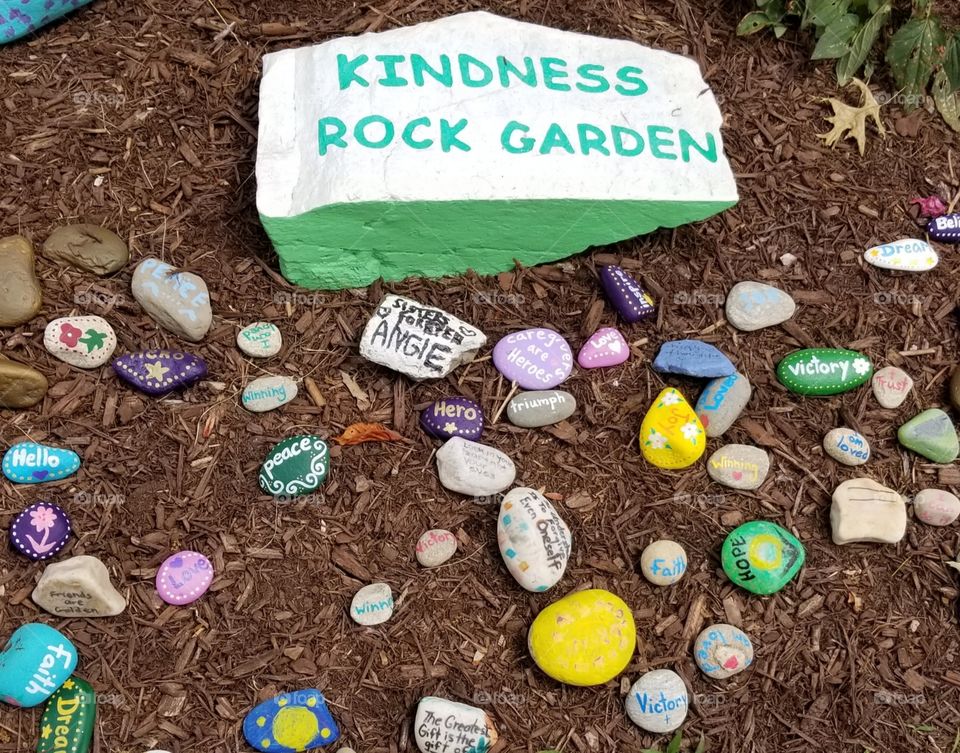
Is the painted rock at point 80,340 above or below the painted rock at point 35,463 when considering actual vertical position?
above

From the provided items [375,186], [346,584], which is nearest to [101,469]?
[346,584]

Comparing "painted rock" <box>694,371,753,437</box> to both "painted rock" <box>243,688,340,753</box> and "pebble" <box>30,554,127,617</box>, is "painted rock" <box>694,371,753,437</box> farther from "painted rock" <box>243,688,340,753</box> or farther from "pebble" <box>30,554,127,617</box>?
"pebble" <box>30,554,127,617</box>

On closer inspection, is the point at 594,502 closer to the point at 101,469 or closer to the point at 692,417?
the point at 692,417

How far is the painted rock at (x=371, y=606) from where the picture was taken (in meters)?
2.35

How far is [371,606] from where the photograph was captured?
2.35 meters

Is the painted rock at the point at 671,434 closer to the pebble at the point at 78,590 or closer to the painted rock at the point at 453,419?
the painted rock at the point at 453,419

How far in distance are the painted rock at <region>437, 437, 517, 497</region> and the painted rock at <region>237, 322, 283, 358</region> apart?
23.6 inches

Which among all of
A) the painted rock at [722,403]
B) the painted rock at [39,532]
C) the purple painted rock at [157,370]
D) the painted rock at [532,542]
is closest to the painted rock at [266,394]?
the purple painted rock at [157,370]

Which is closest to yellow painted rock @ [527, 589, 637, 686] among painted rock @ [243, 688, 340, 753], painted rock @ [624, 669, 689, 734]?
painted rock @ [624, 669, 689, 734]

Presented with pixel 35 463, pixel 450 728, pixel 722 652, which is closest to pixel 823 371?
pixel 722 652

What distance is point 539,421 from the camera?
256 cm

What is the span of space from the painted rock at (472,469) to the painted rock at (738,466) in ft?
2.02

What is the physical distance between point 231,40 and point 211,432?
1.43 meters

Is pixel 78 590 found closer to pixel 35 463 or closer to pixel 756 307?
pixel 35 463
